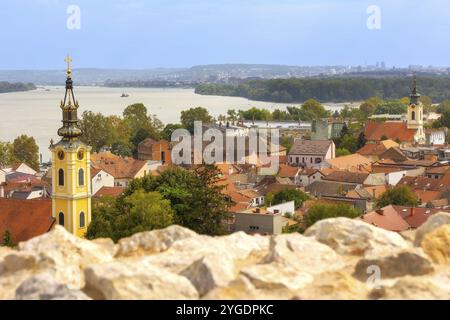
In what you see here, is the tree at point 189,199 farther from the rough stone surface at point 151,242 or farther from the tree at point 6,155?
the tree at point 6,155

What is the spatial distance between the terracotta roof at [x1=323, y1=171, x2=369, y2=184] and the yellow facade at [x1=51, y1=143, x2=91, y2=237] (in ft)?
44.2

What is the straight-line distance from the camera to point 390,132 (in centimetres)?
4606

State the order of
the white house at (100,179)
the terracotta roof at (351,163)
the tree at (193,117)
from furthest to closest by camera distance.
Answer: the tree at (193,117) < the terracotta roof at (351,163) < the white house at (100,179)

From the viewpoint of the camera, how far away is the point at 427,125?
5519 centimetres

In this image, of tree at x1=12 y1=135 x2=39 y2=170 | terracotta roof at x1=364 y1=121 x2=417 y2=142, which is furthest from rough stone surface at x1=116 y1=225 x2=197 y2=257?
terracotta roof at x1=364 y1=121 x2=417 y2=142

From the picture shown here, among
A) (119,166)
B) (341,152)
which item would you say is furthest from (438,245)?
(341,152)

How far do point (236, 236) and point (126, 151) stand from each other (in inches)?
1584

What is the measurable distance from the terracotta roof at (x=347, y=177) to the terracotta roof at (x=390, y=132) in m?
15.1

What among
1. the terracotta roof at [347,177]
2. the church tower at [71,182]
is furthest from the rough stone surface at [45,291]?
the terracotta roof at [347,177]

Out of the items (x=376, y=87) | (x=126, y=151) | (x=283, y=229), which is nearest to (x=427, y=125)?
(x=126, y=151)

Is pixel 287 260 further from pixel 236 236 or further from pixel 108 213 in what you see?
pixel 108 213

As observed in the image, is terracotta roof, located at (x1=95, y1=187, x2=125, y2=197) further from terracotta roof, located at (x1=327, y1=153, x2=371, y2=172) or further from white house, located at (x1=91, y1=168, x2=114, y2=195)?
terracotta roof, located at (x1=327, y1=153, x2=371, y2=172)

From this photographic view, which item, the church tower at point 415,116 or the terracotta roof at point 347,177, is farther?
the church tower at point 415,116

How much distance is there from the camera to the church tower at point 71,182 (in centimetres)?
1758
